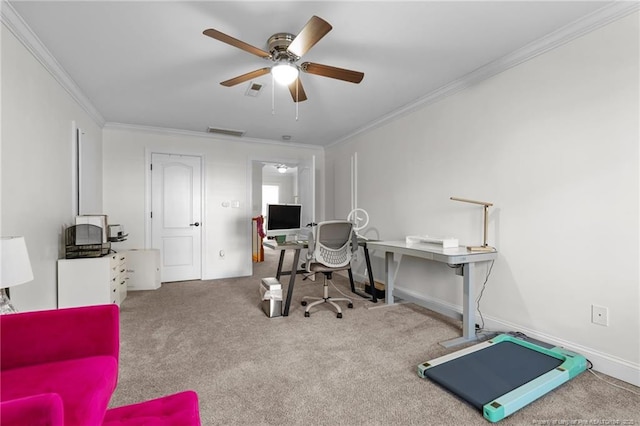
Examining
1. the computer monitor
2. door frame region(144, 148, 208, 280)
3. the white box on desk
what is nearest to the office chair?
the computer monitor

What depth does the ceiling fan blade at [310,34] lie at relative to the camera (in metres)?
1.73

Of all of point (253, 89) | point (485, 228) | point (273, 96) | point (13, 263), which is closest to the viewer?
point (13, 263)

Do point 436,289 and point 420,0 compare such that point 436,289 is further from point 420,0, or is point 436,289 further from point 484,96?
point 420,0

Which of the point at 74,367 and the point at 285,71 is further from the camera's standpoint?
the point at 285,71

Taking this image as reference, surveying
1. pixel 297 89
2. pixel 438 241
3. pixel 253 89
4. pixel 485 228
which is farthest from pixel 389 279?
pixel 253 89

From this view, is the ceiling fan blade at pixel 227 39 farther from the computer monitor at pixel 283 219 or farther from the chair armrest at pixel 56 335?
the computer monitor at pixel 283 219

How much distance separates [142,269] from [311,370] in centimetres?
335

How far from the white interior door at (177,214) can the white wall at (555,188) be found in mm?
3602

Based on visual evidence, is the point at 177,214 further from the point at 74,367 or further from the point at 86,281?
the point at 74,367

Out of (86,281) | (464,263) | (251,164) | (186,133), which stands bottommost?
(86,281)

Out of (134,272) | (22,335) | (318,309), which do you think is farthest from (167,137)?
(22,335)

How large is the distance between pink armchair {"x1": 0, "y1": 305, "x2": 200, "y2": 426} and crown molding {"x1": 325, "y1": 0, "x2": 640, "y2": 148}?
10.7 ft

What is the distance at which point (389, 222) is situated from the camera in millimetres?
4172

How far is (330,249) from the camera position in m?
3.36
